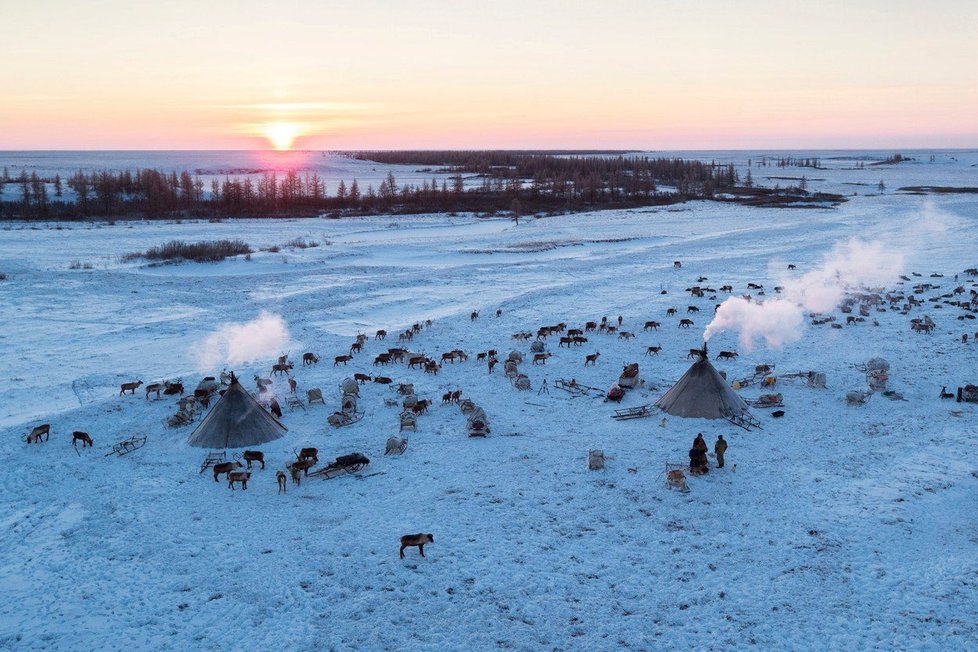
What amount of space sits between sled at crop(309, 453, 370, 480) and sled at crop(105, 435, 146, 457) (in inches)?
239

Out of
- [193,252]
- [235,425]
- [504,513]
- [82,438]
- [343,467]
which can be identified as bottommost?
[504,513]

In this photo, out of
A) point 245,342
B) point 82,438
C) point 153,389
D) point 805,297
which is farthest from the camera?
point 805,297

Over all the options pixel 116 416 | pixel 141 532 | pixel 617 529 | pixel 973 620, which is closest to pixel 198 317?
pixel 116 416

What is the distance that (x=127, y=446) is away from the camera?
66.2ft

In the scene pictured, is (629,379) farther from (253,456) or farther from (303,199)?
(303,199)

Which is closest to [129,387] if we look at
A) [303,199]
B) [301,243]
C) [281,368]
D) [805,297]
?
[281,368]

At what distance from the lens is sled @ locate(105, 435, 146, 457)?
1981cm

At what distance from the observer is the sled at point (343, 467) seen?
18.4 m

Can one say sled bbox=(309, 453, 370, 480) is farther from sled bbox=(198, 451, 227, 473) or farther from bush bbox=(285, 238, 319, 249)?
bush bbox=(285, 238, 319, 249)

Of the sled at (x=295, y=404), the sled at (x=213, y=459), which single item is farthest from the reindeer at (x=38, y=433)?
the sled at (x=295, y=404)

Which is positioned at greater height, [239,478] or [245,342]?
[245,342]

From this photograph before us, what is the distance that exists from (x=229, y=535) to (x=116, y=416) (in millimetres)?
10111

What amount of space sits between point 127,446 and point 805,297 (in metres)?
36.1

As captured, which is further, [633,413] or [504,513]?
[633,413]
